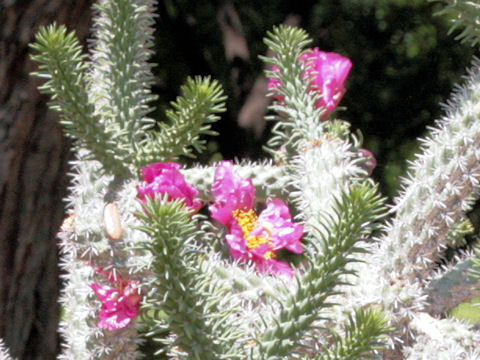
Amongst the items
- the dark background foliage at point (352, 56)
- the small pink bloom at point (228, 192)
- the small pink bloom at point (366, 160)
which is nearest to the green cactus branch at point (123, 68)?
the small pink bloom at point (228, 192)

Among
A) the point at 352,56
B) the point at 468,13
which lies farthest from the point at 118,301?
the point at 352,56

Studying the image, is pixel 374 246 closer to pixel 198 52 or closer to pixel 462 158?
pixel 462 158

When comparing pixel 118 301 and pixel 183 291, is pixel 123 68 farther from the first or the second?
pixel 183 291

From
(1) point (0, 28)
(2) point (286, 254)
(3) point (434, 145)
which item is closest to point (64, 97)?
(3) point (434, 145)

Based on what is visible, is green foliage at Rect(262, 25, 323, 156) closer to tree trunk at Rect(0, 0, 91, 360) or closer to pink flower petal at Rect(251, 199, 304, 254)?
pink flower petal at Rect(251, 199, 304, 254)

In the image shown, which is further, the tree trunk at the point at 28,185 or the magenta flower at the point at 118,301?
the tree trunk at the point at 28,185

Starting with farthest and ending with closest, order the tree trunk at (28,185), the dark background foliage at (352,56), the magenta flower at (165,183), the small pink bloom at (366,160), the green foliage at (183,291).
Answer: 1. the dark background foliage at (352,56)
2. the tree trunk at (28,185)
3. the small pink bloom at (366,160)
4. the magenta flower at (165,183)
5. the green foliage at (183,291)

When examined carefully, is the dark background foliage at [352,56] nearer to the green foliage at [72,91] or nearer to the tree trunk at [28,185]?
the tree trunk at [28,185]

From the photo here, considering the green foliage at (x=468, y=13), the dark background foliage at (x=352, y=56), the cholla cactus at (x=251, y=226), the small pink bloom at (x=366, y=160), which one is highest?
the dark background foliage at (x=352, y=56)
